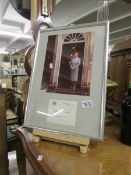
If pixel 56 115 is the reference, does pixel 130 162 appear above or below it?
below

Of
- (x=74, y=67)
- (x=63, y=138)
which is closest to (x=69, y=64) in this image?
(x=74, y=67)

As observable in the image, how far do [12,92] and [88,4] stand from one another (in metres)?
2.64

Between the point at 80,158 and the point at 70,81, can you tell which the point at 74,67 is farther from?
the point at 80,158

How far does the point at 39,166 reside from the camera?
0.58 metres

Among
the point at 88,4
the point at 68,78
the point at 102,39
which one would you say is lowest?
the point at 68,78

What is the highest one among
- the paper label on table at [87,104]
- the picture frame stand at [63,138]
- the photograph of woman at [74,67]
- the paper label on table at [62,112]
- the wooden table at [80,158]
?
the photograph of woman at [74,67]

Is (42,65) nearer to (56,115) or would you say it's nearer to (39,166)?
(56,115)

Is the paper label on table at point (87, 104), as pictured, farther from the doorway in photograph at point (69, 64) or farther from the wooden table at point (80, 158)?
the wooden table at point (80, 158)

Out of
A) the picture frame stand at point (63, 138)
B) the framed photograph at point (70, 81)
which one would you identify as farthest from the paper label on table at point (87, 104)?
the picture frame stand at point (63, 138)

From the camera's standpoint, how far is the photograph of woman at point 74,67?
70 centimetres

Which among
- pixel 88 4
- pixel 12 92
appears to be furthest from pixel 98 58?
pixel 88 4

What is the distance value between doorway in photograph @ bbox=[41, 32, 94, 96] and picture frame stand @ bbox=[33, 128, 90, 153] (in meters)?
0.16

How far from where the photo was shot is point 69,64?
730 mm

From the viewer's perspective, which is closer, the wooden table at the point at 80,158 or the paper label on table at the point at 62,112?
the wooden table at the point at 80,158
